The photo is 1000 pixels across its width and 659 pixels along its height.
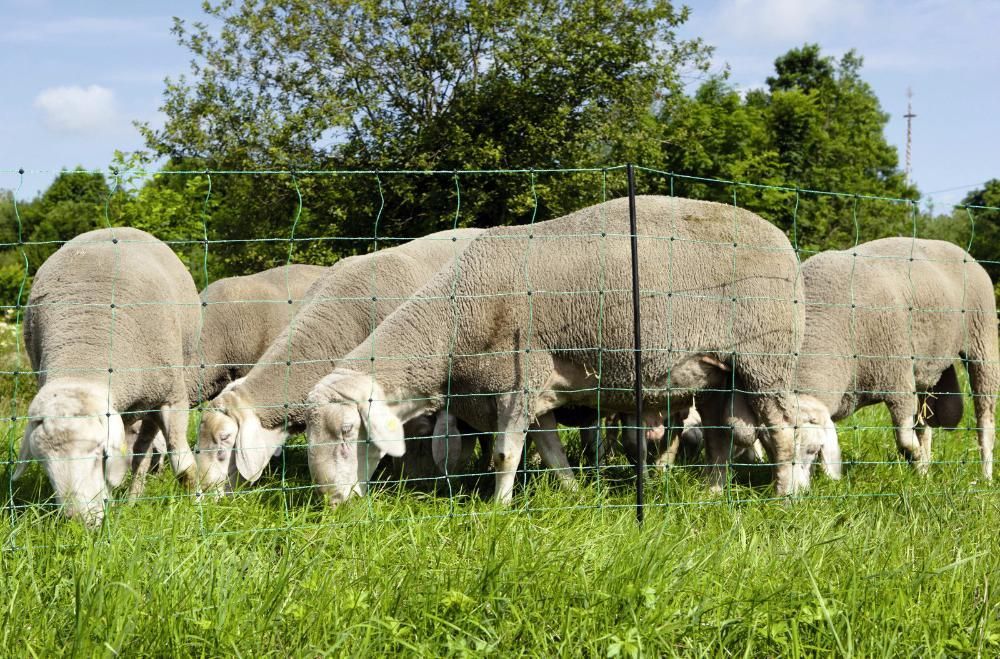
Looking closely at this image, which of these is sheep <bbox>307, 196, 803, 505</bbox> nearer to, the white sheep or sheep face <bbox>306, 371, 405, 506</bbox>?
sheep face <bbox>306, 371, 405, 506</bbox>

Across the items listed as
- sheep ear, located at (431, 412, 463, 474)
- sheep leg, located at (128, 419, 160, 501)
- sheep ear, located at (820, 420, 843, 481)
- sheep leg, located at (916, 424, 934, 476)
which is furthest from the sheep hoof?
sheep leg, located at (916, 424, 934, 476)

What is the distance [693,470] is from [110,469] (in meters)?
3.40

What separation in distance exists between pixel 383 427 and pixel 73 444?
155cm

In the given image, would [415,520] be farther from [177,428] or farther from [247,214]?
[247,214]

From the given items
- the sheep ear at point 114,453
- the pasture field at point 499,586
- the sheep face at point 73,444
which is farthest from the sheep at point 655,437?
the sheep face at point 73,444

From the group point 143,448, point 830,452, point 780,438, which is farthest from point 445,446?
point 830,452

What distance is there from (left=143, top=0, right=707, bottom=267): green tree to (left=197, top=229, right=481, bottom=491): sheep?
11.1 metres

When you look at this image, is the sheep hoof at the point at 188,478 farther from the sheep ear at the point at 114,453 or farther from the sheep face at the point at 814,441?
the sheep face at the point at 814,441

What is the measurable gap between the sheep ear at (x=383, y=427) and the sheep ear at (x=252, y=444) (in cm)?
96

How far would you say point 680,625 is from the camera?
9.34ft

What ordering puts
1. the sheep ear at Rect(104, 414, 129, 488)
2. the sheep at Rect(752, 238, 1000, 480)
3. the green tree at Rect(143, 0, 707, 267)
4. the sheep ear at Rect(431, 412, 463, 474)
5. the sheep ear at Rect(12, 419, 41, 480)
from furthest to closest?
1. the green tree at Rect(143, 0, 707, 267)
2. the sheep at Rect(752, 238, 1000, 480)
3. the sheep ear at Rect(431, 412, 463, 474)
4. the sheep ear at Rect(104, 414, 129, 488)
5. the sheep ear at Rect(12, 419, 41, 480)

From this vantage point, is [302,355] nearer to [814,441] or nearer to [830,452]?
[814,441]

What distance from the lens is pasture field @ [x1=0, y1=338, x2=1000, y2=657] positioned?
274 cm

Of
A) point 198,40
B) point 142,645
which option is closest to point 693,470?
point 142,645
